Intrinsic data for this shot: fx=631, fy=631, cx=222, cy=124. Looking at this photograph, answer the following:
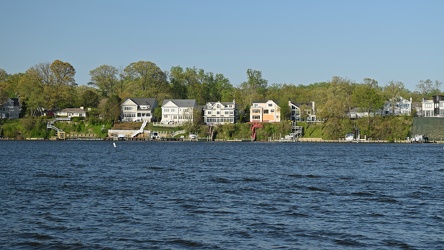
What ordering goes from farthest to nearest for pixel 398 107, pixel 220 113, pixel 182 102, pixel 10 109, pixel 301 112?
pixel 398 107, pixel 182 102, pixel 10 109, pixel 220 113, pixel 301 112

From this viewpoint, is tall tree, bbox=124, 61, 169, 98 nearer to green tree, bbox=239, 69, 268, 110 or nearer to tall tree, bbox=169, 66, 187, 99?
tall tree, bbox=169, 66, 187, 99

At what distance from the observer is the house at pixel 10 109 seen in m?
147

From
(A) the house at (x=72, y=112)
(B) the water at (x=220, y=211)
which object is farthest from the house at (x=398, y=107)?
(B) the water at (x=220, y=211)

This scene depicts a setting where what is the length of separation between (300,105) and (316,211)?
123889mm

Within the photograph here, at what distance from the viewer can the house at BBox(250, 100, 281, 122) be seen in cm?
14575

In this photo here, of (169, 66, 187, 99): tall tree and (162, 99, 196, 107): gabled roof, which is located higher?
(169, 66, 187, 99): tall tree

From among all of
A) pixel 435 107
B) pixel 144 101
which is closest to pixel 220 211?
pixel 144 101

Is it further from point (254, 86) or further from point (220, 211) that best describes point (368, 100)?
point (220, 211)

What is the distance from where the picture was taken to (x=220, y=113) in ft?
477

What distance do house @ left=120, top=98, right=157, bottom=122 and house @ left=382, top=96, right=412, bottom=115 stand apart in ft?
179

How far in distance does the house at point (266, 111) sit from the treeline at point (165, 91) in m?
1.83

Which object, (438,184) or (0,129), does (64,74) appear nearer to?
(0,129)

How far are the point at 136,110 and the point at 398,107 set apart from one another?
62.5 m

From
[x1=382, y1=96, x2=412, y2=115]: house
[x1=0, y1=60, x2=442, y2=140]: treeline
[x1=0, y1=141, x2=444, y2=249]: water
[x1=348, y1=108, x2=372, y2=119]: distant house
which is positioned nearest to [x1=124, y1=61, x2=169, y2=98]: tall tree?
[x1=0, y1=60, x2=442, y2=140]: treeline
